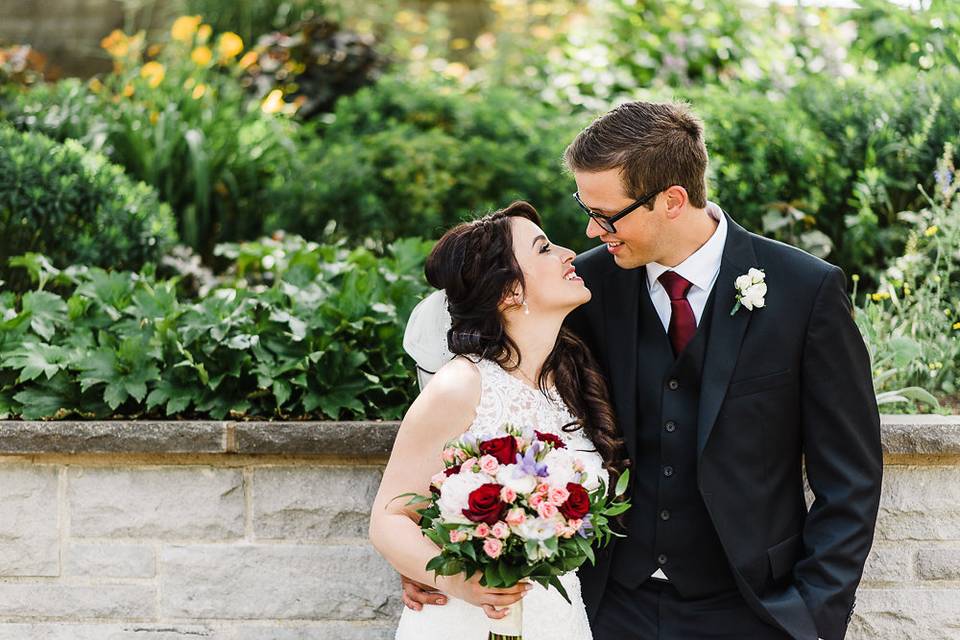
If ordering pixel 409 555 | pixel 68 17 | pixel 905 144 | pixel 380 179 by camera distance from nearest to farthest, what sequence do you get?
pixel 409 555, pixel 905 144, pixel 380 179, pixel 68 17

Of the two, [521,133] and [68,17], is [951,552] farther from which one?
[68,17]

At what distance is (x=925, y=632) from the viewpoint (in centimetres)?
337

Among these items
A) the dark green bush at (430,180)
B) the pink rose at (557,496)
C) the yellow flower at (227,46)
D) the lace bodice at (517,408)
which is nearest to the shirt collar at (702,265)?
the lace bodice at (517,408)

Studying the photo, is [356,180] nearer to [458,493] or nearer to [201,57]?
[201,57]

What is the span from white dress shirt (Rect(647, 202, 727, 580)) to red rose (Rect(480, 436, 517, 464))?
2.19 feet

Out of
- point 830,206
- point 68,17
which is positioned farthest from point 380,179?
point 68,17

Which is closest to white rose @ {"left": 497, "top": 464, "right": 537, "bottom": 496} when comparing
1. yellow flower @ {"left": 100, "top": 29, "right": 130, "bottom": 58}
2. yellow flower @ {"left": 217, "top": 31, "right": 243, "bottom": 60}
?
yellow flower @ {"left": 217, "top": 31, "right": 243, "bottom": 60}

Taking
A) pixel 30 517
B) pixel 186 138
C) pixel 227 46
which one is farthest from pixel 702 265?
pixel 227 46

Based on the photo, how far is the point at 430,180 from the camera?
18.3 feet

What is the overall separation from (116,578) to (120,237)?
1.87 m

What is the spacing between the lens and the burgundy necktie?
2727mm

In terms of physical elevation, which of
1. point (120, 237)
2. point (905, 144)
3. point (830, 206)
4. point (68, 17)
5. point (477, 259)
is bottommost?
point (68, 17)

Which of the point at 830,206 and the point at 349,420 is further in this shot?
the point at 830,206

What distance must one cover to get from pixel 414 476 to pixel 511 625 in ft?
1.35
